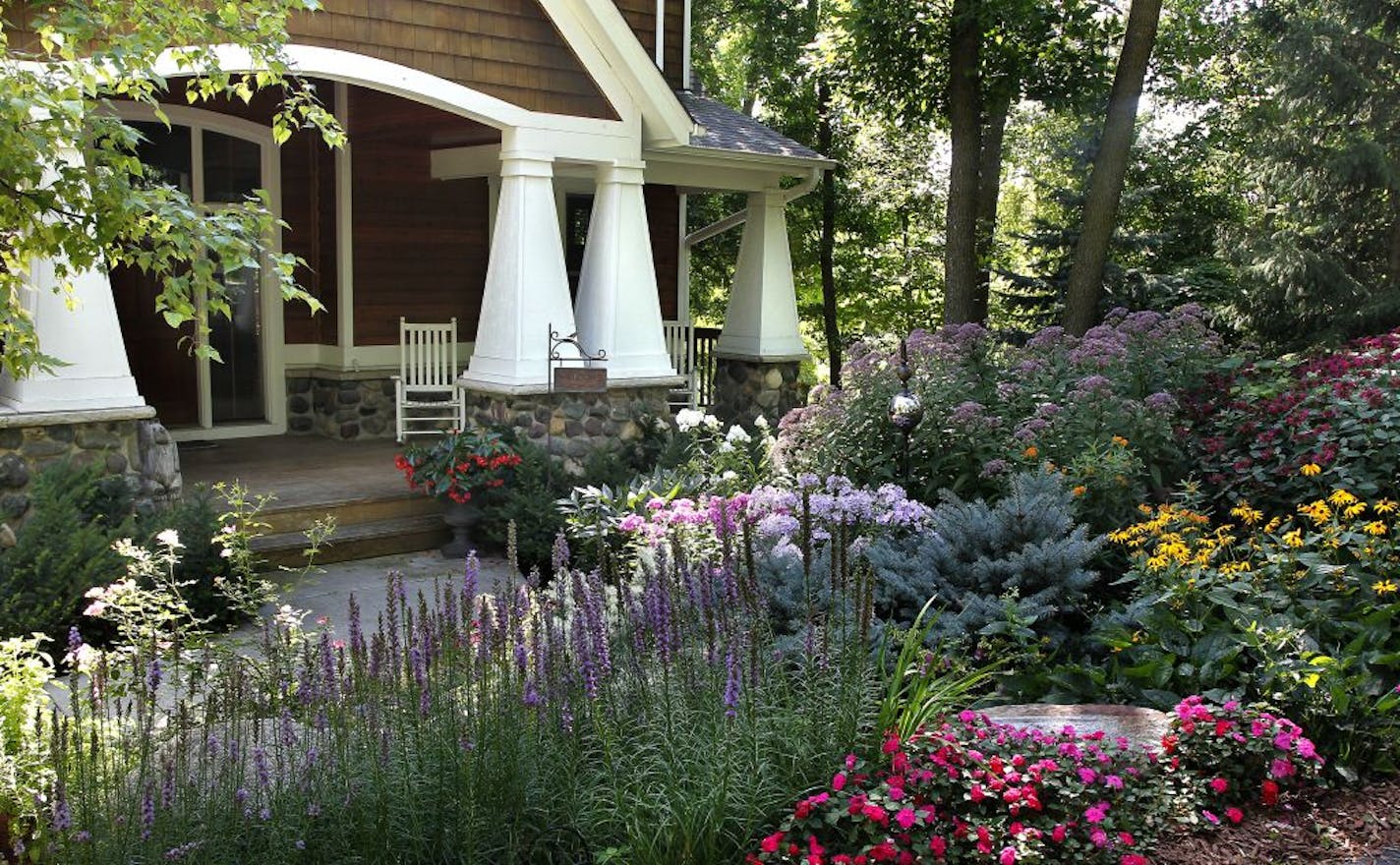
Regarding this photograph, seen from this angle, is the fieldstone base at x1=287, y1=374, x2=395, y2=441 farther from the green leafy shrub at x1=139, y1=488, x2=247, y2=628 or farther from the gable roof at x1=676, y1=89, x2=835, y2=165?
the green leafy shrub at x1=139, y1=488, x2=247, y2=628

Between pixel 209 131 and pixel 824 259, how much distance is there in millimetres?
9658

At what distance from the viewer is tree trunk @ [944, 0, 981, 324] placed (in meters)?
11.5

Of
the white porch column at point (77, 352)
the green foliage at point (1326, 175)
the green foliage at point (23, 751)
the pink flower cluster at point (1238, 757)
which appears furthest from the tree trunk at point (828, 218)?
the green foliage at point (23, 751)

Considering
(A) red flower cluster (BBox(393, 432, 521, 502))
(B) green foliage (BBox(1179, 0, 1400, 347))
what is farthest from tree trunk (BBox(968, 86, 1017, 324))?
(A) red flower cluster (BBox(393, 432, 521, 502))

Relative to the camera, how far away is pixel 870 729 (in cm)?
362

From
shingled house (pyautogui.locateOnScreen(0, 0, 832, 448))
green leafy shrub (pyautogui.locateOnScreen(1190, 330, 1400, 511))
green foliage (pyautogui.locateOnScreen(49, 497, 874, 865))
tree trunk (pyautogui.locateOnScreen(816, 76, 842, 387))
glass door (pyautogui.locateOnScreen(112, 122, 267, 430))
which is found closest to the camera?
green foliage (pyautogui.locateOnScreen(49, 497, 874, 865))

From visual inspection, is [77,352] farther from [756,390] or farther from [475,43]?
[756,390]

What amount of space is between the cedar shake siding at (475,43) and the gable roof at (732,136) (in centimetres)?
138

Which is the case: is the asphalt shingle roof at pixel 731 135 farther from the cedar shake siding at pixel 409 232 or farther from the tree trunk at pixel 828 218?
the tree trunk at pixel 828 218

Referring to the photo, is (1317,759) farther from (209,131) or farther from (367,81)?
(209,131)

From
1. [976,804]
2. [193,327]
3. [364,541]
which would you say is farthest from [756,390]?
[976,804]

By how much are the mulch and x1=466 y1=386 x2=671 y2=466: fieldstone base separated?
525cm

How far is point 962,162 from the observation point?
11.9 metres

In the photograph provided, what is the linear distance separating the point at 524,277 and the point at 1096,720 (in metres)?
5.22
